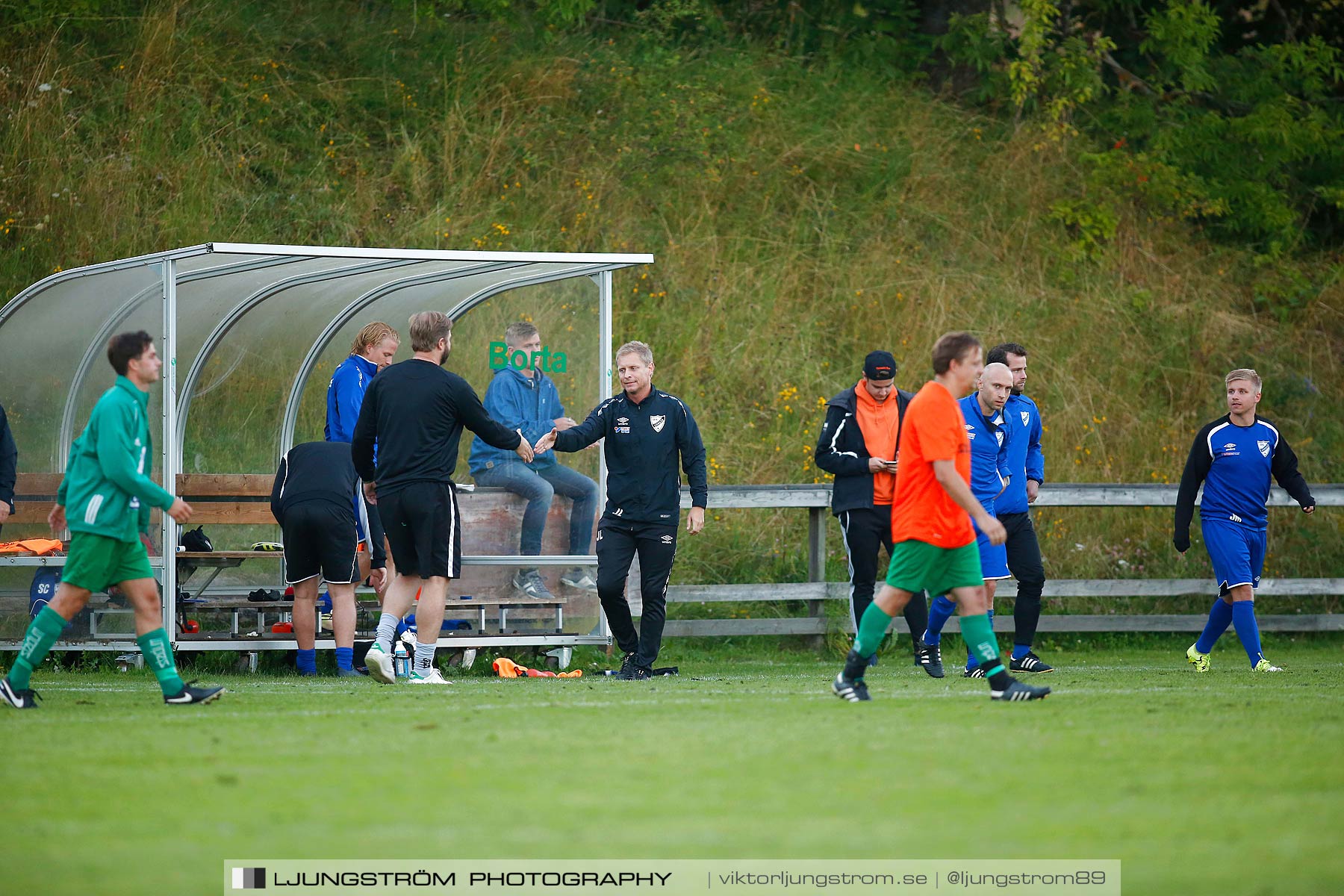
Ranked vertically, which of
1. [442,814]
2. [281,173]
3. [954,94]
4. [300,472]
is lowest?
[442,814]

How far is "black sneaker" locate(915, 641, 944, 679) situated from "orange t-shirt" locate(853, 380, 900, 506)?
3.70 feet

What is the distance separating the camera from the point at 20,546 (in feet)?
34.2

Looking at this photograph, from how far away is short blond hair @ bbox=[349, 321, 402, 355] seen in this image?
10.4 metres

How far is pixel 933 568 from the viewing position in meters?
7.40

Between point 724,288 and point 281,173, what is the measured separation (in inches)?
204

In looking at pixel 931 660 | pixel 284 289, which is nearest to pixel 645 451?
pixel 931 660

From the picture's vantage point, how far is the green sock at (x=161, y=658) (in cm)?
739

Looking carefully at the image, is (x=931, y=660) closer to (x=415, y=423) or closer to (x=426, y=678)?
(x=426, y=678)

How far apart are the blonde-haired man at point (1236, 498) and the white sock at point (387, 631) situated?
5.31 meters

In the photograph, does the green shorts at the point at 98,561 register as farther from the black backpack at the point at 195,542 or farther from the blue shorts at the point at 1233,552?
the blue shorts at the point at 1233,552

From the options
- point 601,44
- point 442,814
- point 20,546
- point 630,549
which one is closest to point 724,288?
point 601,44

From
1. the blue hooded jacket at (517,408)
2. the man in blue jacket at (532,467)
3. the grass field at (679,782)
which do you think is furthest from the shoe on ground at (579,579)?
the grass field at (679,782)

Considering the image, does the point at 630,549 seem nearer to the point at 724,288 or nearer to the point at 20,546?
the point at 20,546

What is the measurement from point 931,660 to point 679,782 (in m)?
5.08
